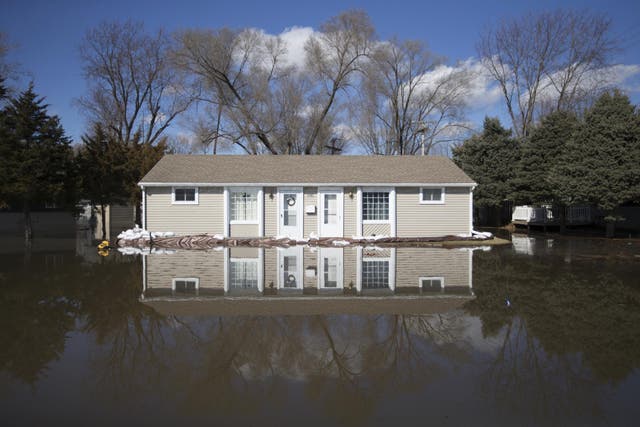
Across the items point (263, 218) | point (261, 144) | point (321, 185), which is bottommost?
point (263, 218)

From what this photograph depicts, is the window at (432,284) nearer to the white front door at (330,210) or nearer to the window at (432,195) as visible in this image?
the white front door at (330,210)

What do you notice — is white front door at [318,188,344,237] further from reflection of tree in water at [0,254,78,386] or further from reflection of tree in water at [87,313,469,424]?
reflection of tree in water at [87,313,469,424]

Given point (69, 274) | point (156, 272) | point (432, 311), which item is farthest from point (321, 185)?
point (432, 311)

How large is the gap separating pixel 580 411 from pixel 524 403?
17.4 inches

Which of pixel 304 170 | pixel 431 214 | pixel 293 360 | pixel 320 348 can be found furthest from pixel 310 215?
pixel 293 360

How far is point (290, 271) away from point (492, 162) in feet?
66.2

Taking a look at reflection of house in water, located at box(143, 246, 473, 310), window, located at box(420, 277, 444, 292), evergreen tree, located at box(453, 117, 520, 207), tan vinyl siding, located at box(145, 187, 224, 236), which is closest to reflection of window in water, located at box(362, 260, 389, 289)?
reflection of house in water, located at box(143, 246, 473, 310)

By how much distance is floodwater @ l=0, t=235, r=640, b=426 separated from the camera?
3881 millimetres

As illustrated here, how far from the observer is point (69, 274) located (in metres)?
10.7

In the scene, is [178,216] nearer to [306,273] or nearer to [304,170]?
[304,170]

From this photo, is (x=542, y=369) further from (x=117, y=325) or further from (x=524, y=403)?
(x=117, y=325)

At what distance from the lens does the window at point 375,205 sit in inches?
749

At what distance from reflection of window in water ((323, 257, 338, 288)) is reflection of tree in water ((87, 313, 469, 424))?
2.63 meters

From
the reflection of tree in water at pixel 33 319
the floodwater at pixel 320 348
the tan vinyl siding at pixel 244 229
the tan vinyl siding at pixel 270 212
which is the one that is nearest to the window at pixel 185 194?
the tan vinyl siding at pixel 244 229
